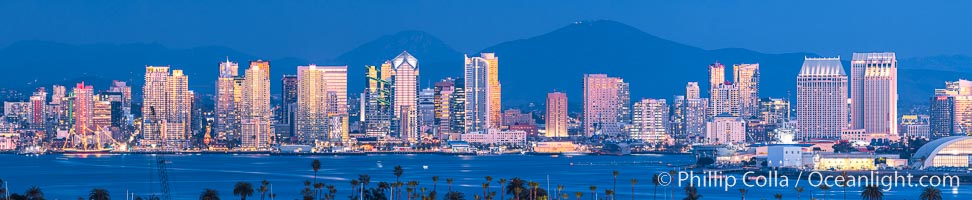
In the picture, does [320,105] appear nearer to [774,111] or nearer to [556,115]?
[556,115]

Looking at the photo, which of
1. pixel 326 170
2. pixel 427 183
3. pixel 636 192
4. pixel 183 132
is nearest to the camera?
pixel 636 192

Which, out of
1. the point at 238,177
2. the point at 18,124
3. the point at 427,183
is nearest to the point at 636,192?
the point at 427,183

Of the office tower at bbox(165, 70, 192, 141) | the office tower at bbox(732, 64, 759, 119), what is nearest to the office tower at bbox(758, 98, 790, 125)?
the office tower at bbox(732, 64, 759, 119)

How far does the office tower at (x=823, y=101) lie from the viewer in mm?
155875

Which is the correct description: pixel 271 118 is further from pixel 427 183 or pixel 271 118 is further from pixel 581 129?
pixel 427 183

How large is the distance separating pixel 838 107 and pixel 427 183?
82.5 m

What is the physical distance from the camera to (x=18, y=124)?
157375 mm

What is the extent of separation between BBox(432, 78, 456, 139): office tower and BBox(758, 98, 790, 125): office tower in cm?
2549

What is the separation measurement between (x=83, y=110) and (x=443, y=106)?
29094 millimetres

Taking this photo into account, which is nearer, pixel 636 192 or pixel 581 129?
pixel 636 192

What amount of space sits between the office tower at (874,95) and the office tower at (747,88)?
9980mm

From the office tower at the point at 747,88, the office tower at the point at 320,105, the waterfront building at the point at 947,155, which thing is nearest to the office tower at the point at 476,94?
the office tower at the point at 320,105

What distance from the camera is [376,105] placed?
559 ft

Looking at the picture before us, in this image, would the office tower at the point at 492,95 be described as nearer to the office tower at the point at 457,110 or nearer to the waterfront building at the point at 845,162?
the office tower at the point at 457,110
